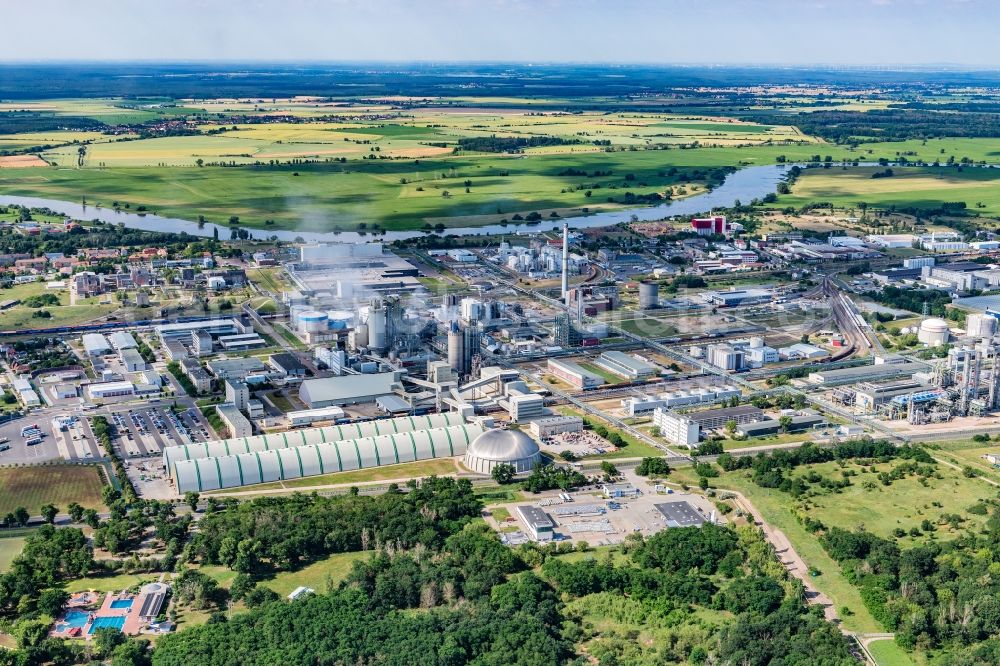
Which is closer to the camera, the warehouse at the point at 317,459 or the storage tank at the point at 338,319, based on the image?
the warehouse at the point at 317,459

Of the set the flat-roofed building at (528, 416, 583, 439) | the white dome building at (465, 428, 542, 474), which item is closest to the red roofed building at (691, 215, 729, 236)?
the flat-roofed building at (528, 416, 583, 439)

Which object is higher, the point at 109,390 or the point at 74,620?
the point at 109,390

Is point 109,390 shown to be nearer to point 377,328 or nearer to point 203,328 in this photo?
point 203,328

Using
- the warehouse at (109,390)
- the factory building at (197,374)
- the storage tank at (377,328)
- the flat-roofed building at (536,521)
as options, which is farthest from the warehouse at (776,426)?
the warehouse at (109,390)

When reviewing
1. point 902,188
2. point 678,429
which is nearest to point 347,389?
point 678,429

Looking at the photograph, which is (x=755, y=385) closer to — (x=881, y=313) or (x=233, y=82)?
(x=881, y=313)

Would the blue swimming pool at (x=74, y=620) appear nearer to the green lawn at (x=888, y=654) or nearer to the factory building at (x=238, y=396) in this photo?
the factory building at (x=238, y=396)

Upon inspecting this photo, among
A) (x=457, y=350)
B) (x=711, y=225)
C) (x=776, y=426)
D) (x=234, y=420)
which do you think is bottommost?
(x=776, y=426)

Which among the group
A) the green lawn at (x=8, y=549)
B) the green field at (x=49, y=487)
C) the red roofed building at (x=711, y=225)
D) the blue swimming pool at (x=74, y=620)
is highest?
the red roofed building at (x=711, y=225)
